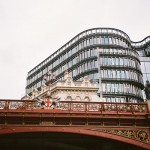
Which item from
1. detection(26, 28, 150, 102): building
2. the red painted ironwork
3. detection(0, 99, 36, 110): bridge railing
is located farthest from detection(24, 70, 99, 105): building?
detection(0, 99, 36, 110): bridge railing

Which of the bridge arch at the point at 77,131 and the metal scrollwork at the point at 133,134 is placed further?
the metal scrollwork at the point at 133,134

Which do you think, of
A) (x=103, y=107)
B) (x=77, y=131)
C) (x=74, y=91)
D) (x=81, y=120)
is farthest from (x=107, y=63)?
(x=77, y=131)

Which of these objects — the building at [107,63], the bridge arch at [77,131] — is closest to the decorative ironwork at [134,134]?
the bridge arch at [77,131]

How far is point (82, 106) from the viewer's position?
17406 millimetres

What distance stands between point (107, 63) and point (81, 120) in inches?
1975

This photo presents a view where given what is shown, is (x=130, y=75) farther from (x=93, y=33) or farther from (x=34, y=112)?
(x=34, y=112)

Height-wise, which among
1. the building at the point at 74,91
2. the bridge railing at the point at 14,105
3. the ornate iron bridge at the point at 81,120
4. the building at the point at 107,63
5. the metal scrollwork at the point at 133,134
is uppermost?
the building at the point at 107,63

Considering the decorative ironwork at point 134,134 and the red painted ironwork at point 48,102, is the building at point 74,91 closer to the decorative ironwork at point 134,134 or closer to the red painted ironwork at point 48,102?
the red painted ironwork at point 48,102

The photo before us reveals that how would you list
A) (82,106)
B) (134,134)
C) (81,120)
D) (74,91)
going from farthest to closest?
(74,91) < (82,106) < (81,120) < (134,134)

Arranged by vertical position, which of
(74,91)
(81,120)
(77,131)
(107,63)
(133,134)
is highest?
(107,63)

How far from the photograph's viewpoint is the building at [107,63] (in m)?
62.6

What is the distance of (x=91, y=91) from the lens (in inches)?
1980

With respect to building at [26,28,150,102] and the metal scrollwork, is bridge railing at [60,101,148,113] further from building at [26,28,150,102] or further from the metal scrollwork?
building at [26,28,150,102]

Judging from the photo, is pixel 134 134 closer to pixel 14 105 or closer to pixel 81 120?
pixel 81 120
